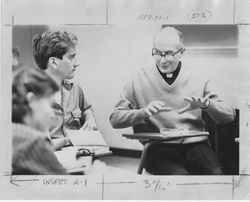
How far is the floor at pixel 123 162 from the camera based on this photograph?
138 centimetres

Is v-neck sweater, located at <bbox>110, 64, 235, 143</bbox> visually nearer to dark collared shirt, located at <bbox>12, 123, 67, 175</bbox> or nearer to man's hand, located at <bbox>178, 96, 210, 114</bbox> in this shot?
man's hand, located at <bbox>178, 96, 210, 114</bbox>

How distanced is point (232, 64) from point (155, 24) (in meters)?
0.36

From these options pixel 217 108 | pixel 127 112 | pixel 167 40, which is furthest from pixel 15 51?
pixel 217 108

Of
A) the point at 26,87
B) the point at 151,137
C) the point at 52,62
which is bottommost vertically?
the point at 151,137

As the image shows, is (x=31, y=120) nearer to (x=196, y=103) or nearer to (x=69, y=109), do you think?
(x=69, y=109)

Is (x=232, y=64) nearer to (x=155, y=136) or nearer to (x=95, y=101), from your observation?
(x=155, y=136)

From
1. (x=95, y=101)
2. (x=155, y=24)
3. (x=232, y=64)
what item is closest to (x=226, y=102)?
(x=232, y=64)

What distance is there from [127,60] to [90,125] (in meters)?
0.31

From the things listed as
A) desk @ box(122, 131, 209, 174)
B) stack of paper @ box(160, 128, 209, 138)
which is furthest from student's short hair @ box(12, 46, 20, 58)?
stack of paper @ box(160, 128, 209, 138)

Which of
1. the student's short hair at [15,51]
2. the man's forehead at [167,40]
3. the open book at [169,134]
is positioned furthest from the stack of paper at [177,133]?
the student's short hair at [15,51]

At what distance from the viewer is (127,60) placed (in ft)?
4.55

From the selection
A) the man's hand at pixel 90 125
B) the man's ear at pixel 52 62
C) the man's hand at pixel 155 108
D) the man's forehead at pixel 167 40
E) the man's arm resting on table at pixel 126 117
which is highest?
the man's forehead at pixel 167 40

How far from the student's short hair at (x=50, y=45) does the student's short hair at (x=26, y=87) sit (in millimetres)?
45

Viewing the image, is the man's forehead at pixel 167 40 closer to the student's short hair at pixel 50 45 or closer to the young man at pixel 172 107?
the young man at pixel 172 107
